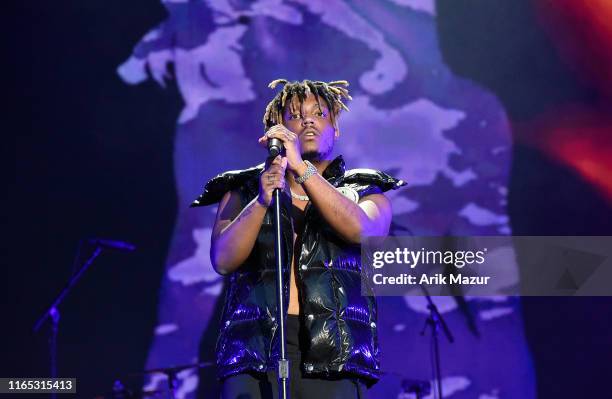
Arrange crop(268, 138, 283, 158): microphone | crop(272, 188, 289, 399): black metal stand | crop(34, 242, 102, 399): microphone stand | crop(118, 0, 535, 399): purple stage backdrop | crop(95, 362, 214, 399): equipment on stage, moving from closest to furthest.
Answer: crop(272, 188, 289, 399): black metal stand < crop(268, 138, 283, 158): microphone < crop(95, 362, 214, 399): equipment on stage < crop(34, 242, 102, 399): microphone stand < crop(118, 0, 535, 399): purple stage backdrop

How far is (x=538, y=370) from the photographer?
430cm

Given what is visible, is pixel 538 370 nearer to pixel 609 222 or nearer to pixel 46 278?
pixel 609 222

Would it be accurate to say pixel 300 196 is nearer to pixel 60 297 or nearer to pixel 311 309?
pixel 311 309

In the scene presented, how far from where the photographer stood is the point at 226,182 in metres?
2.32

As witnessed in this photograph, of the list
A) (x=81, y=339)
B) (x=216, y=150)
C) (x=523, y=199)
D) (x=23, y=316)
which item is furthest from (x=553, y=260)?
(x=23, y=316)

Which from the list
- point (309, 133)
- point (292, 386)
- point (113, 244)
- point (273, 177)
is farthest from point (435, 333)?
point (273, 177)

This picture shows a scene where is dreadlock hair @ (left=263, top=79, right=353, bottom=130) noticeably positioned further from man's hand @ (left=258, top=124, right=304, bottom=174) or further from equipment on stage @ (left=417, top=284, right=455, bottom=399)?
equipment on stage @ (left=417, top=284, right=455, bottom=399)

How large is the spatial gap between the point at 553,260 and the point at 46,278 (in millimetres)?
2997

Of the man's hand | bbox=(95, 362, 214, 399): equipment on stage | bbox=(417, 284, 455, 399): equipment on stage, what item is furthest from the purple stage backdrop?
the man's hand

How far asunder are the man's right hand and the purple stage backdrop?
8.07 ft

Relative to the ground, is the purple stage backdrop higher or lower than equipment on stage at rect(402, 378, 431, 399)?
higher

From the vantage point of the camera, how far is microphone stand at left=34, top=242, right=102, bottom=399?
4.21m

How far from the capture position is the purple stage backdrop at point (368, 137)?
4.31 m

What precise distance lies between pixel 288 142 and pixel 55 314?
8.93ft
